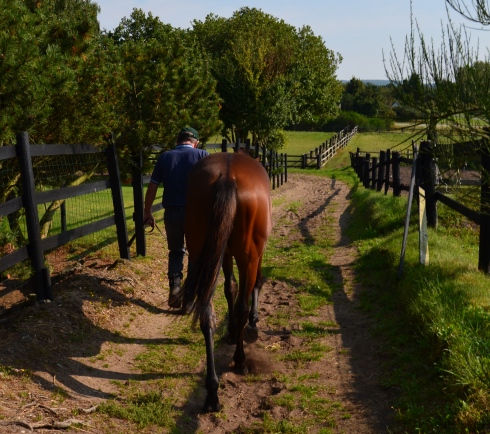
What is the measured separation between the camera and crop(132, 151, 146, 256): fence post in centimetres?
898

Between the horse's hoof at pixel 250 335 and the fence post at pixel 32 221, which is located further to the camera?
the fence post at pixel 32 221

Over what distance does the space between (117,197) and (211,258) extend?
4.00 metres

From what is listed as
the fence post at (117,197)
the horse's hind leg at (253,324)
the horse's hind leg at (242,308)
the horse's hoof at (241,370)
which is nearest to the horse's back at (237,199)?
the horse's hind leg at (242,308)

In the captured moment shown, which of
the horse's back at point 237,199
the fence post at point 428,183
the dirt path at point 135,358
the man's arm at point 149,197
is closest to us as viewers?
the dirt path at point 135,358

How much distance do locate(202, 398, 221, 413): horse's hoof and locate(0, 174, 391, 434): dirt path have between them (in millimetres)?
52

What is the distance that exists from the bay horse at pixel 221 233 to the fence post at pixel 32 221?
6.31 ft

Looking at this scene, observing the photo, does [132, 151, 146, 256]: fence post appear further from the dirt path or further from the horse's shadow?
the horse's shadow

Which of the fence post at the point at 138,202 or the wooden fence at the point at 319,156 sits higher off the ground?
the fence post at the point at 138,202

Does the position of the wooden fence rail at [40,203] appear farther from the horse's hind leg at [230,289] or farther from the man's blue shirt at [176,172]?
the horse's hind leg at [230,289]

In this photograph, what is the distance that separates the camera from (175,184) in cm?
642

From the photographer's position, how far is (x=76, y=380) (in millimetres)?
4602

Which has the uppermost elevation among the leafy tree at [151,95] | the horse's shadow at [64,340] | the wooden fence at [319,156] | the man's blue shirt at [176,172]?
the leafy tree at [151,95]

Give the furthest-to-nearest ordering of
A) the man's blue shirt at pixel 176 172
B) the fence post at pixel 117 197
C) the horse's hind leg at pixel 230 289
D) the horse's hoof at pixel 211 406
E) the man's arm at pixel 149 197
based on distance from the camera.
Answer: the fence post at pixel 117 197 → the man's arm at pixel 149 197 → the man's blue shirt at pixel 176 172 → the horse's hind leg at pixel 230 289 → the horse's hoof at pixel 211 406

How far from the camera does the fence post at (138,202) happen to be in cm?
898
